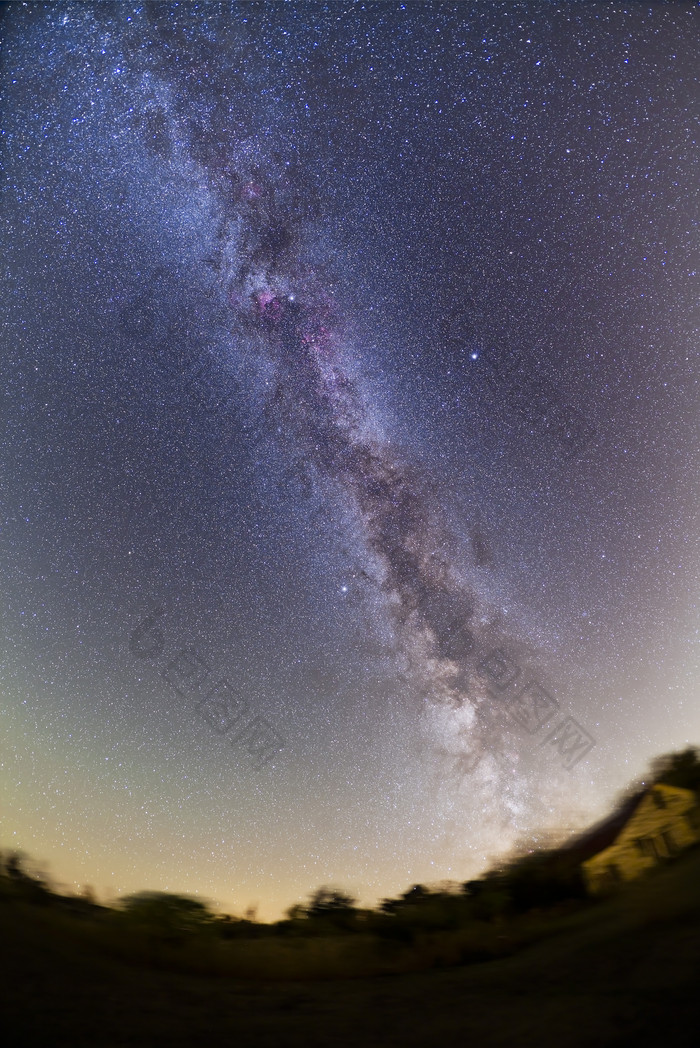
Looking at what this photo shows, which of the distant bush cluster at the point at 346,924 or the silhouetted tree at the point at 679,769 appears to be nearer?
the distant bush cluster at the point at 346,924

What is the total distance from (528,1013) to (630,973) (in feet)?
2.74

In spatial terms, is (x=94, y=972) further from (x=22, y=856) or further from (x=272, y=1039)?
(x=22, y=856)

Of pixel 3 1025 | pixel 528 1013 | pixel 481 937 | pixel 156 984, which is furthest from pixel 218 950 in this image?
pixel 528 1013

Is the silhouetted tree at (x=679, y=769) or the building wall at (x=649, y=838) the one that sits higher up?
the silhouetted tree at (x=679, y=769)

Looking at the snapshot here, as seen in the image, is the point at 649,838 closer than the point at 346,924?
Yes

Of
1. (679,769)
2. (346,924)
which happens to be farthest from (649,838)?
(346,924)

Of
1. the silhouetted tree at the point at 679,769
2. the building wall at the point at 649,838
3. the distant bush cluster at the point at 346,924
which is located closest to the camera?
the distant bush cluster at the point at 346,924

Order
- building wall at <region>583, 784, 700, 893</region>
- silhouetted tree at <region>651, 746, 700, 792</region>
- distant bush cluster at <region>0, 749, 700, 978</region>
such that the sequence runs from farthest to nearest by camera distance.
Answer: silhouetted tree at <region>651, 746, 700, 792</region>
building wall at <region>583, 784, 700, 893</region>
distant bush cluster at <region>0, 749, 700, 978</region>

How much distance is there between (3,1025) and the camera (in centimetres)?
344

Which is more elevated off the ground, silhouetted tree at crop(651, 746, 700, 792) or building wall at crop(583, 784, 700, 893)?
silhouetted tree at crop(651, 746, 700, 792)

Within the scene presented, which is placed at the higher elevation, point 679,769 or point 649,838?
point 679,769

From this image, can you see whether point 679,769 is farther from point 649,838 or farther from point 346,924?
point 346,924

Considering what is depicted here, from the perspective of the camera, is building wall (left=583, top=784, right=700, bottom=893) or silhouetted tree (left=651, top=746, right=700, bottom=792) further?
silhouetted tree (left=651, top=746, right=700, bottom=792)

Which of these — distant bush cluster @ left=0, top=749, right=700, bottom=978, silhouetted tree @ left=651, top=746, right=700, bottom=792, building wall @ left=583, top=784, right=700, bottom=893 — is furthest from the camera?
silhouetted tree @ left=651, top=746, right=700, bottom=792
